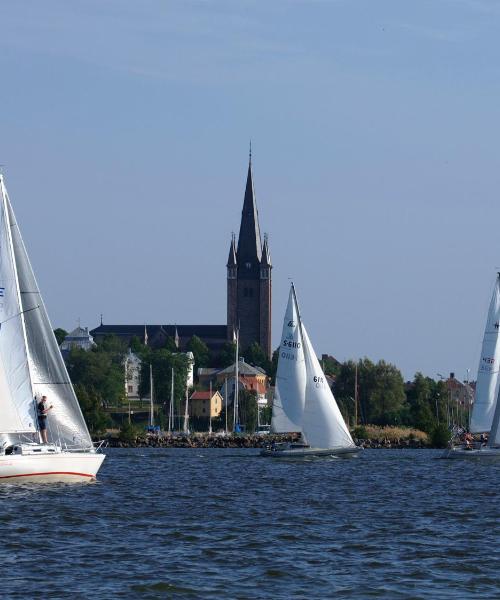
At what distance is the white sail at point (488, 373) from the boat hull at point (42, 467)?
35503 millimetres

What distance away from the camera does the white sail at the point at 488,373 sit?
77.6 m

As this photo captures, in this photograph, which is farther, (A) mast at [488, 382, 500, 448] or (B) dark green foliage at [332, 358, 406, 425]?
(B) dark green foliage at [332, 358, 406, 425]

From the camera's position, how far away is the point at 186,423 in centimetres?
15262

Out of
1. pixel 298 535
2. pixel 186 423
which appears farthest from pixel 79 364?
pixel 298 535

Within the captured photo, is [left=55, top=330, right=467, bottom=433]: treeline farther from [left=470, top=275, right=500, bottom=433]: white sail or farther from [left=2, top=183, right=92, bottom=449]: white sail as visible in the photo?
[left=2, top=183, right=92, bottom=449]: white sail

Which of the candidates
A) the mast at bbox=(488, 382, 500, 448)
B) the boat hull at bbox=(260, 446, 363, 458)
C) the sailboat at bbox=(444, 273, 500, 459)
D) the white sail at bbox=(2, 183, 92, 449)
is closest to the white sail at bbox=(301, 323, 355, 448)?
the boat hull at bbox=(260, 446, 363, 458)

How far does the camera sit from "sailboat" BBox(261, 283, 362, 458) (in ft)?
245

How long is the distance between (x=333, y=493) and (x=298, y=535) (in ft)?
50.9

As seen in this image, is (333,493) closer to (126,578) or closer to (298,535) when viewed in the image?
(298,535)

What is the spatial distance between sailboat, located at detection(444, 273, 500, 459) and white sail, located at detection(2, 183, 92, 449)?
34.4 metres

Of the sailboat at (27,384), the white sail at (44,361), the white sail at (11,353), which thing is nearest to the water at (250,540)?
the sailboat at (27,384)

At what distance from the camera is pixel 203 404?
190 metres

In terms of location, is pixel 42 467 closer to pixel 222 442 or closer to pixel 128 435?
pixel 222 442

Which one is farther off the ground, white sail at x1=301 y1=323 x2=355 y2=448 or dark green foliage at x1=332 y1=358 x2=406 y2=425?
dark green foliage at x1=332 y1=358 x2=406 y2=425
